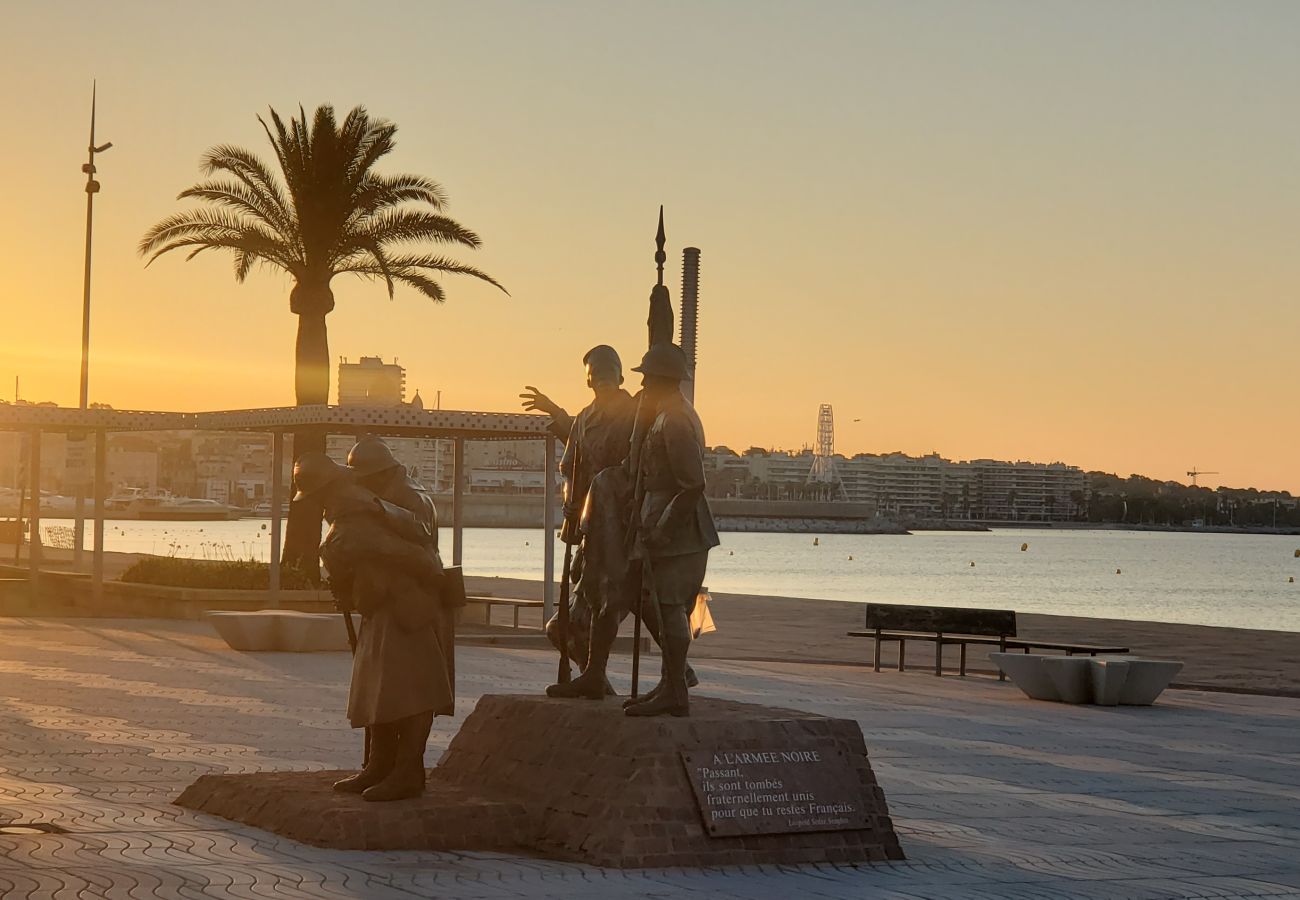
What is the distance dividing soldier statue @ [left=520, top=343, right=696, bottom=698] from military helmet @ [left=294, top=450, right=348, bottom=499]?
1.41 m

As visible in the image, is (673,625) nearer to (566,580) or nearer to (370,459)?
(566,580)

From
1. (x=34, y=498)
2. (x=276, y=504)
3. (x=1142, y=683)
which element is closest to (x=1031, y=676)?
(x=1142, y=683)

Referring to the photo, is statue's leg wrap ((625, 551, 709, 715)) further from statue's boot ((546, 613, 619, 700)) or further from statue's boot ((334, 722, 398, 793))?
statue's boot ((334, 722, 398, 793))

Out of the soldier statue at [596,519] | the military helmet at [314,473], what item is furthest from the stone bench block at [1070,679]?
the military helmet at [314,473]

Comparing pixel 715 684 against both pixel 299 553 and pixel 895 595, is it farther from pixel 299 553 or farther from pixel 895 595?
pixel 895 595

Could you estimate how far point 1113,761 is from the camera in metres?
13.2

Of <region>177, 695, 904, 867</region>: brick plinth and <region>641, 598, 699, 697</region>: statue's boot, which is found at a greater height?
<region>641, 598, 699, 697</region>: statue's boot

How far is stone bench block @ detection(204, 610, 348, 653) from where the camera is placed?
68.5ft

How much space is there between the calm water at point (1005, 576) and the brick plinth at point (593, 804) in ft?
108

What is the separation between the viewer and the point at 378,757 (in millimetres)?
8773

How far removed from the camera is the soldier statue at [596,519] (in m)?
9.31

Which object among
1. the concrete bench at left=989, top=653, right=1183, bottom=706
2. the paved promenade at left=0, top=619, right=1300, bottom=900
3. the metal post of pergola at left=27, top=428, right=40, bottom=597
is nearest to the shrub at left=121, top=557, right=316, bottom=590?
the metal post of pergola at left=27, top=428, right=40, bottom=597

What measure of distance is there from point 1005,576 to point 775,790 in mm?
100786

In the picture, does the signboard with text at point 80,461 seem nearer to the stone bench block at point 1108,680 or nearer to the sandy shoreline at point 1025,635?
the sandy shoreline at point 1025,635
